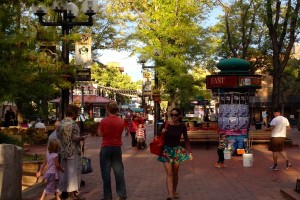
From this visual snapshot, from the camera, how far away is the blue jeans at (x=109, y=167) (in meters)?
8.84

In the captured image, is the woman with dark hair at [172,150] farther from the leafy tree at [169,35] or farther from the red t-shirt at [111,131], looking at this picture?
the leafy tree at [169,35]

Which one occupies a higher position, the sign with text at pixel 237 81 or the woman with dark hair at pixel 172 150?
the sign with text at pixel 237 81

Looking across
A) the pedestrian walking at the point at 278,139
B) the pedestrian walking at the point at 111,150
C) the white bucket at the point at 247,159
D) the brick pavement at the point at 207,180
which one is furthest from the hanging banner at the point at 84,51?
the pedestrian walking at the point at 111,150

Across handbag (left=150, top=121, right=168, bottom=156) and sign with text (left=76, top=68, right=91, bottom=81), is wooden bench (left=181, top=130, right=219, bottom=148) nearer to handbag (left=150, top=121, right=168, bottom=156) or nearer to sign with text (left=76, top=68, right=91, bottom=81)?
sign with text (left=76, top=68, right=91, bottom=81)

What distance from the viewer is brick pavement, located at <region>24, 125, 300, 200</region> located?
990cm

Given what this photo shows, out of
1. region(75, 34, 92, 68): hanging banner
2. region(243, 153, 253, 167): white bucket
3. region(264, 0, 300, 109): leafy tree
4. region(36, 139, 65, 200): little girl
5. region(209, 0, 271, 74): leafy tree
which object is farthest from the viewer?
region(209, 0, 271, 74): leafy tree

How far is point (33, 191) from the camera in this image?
9.97 meters

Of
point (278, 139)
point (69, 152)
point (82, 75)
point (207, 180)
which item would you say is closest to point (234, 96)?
point (278, 139)

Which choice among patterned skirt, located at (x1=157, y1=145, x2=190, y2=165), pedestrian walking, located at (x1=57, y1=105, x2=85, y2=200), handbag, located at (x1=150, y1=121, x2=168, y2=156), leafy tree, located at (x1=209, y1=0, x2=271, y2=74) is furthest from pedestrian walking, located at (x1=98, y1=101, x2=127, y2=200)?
leafy tree, located at (x1=209, y1=0, x2=271, y2=74)

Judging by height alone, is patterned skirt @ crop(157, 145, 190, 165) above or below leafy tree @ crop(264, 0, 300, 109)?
below

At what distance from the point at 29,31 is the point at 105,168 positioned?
542 centimetres

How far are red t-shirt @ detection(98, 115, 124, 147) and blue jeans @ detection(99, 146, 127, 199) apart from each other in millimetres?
99

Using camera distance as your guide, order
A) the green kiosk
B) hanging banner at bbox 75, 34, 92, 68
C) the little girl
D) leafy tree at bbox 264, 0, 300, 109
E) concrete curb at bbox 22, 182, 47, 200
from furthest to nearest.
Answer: leafy tree at bbox 264, 0, 300, 109 < the green kiosk < hanging banner at bbox 75, 34, 92, 68 < concrete curb at bbox 22, 182, 47, 200 < the little girl

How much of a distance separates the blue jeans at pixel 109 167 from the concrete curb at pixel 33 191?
1.59 meters
